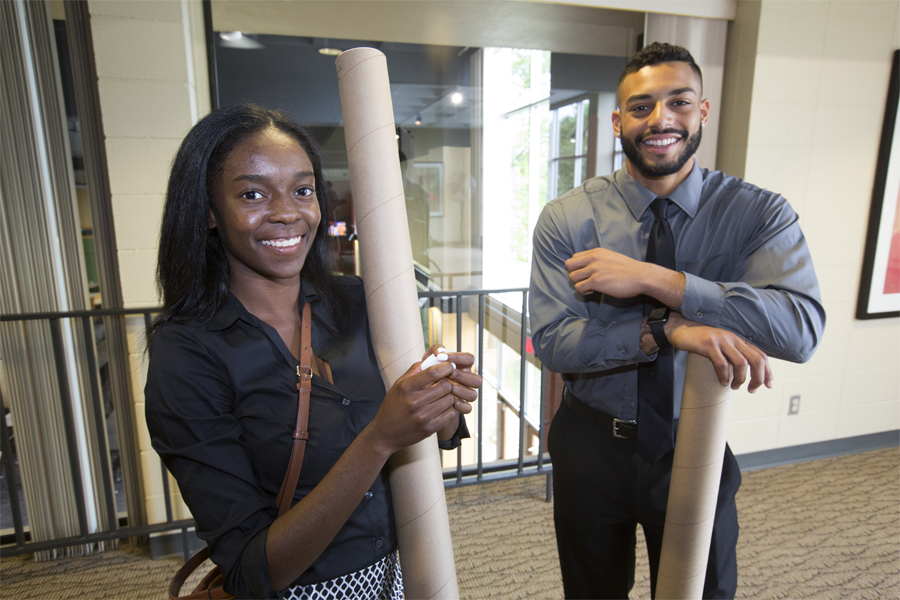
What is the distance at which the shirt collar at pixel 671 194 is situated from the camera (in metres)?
1.24

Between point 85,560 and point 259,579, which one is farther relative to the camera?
point 85,560

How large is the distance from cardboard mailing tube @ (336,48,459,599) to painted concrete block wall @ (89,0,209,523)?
5.18ft

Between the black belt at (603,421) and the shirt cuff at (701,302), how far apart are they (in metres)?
0.34

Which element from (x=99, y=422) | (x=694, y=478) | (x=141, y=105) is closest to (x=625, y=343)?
(x=694, y=478)

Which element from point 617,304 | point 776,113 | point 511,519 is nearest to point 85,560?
point 511,519

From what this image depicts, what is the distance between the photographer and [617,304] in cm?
127

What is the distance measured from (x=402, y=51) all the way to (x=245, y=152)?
6.31 ft

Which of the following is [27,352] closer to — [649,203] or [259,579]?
[259,579]

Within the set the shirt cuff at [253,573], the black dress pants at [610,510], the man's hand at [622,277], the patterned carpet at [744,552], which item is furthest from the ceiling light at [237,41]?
the patterned carpet at [744,552]

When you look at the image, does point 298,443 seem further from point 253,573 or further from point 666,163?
point 666,163

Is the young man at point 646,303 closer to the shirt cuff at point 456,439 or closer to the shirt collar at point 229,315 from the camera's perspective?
the shirt cuff at point 456,439

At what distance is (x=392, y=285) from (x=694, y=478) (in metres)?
0.70

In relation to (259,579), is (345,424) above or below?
above

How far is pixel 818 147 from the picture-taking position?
2568 millimetres
